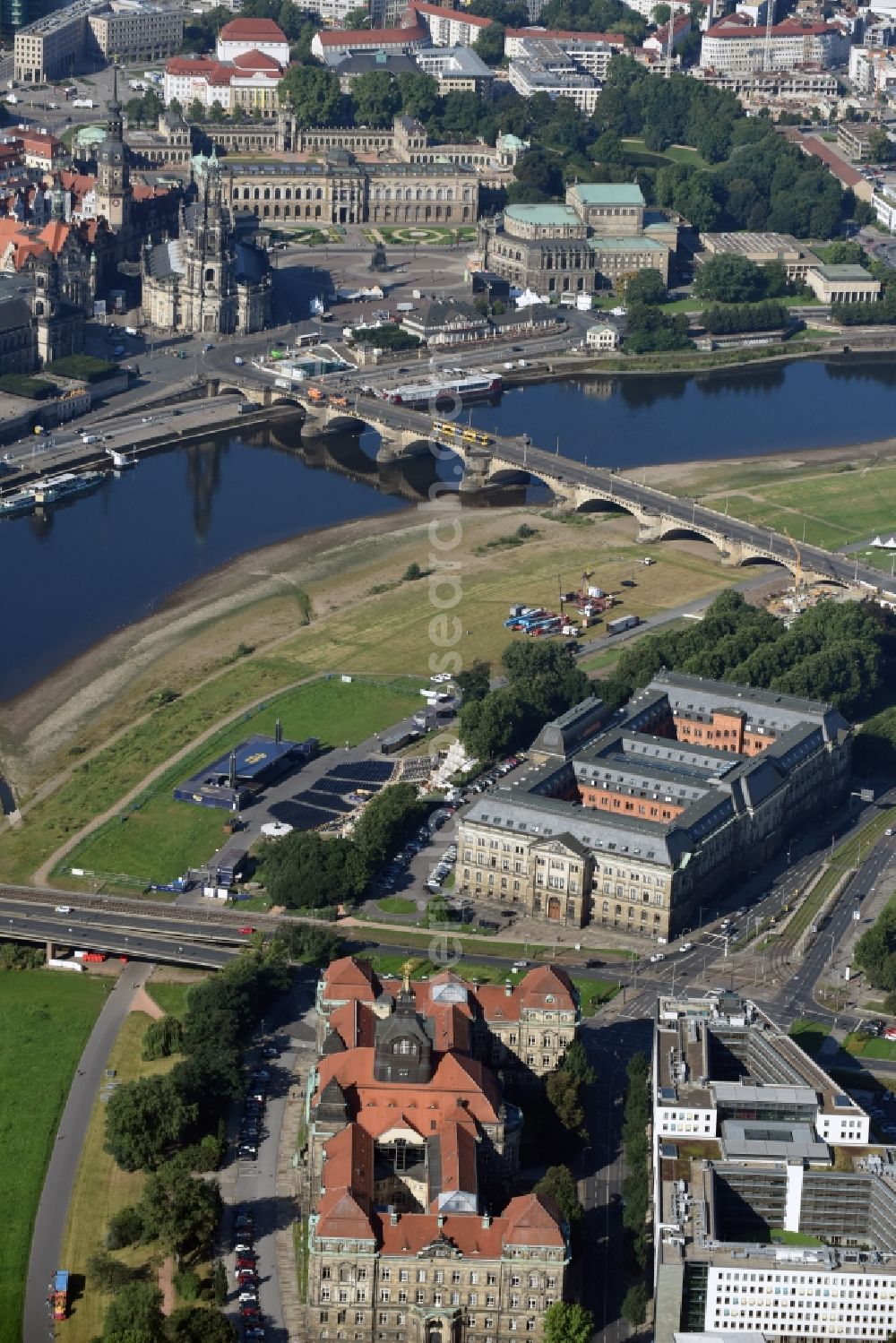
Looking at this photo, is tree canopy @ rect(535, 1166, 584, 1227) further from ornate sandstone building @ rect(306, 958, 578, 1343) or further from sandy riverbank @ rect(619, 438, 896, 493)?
sandy riverbank @ rect(619, 438, 896, 493)

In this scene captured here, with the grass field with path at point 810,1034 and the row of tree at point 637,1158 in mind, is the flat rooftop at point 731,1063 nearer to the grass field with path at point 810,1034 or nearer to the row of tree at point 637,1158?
the row of tree at point 637,1158

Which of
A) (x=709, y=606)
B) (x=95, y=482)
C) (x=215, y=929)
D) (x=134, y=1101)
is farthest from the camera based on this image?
(x=95, y=482)

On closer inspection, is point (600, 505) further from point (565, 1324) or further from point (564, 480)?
point (565, 1324)

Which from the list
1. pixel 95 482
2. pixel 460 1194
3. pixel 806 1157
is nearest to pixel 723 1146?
pixel 806 1157

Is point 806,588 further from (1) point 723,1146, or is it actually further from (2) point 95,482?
(1) point 723,1146

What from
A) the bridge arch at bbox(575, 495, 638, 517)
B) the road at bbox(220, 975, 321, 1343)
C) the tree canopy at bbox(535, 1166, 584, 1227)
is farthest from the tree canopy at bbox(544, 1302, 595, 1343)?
the bridge arch at bbox(575, 495, 638, 517)

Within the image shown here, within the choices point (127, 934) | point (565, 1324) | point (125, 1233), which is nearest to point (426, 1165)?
point (565, 1324)

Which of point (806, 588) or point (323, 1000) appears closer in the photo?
point (323, 1000)
